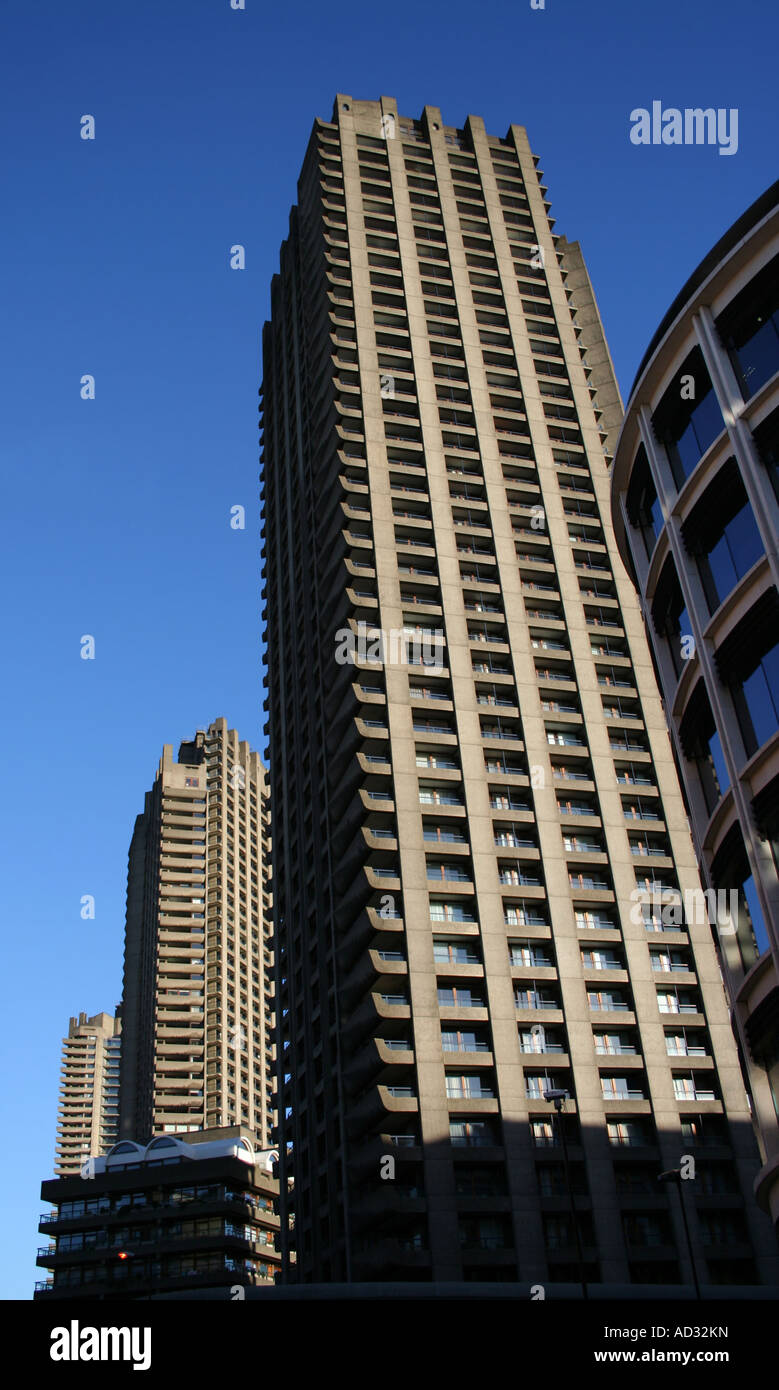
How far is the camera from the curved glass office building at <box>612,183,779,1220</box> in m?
26.9

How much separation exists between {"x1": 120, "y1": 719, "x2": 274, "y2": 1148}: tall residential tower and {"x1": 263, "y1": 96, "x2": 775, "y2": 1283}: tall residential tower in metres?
55.7

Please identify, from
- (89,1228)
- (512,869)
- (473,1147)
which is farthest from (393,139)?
(89,1228)

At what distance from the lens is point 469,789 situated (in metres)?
58.2

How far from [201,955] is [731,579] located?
370 feet

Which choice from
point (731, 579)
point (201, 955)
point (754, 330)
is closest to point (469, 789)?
point (731, 579)

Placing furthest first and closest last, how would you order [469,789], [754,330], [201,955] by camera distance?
[201,955] < [469,789] < [754,330]

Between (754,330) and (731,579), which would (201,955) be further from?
(754,330)

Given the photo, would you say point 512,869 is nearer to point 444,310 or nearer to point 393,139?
point 444,310

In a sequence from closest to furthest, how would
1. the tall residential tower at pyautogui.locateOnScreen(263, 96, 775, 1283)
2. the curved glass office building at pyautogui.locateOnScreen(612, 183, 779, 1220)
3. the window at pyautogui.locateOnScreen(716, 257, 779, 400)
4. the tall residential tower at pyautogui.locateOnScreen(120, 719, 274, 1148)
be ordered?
the curved glass office building at pyautogui.locateOnScreen(612, 183, 779, 1220) < the window at pyautogui.locateOnScreen(716, 257, 779, 400) < the tall residential tower at pyautogui.locateOnScreen(263, 96, 775, 1283) < the tall residential tower at pyautogui.locateOnScreen(120, 719, 274, 1148)

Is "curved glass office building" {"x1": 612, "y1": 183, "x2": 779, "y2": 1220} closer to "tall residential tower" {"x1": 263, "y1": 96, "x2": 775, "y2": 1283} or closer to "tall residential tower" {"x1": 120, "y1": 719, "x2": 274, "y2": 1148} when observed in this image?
"tall residential tower" {"x1": 263, "y1": 96, "x2": 775, "y2": 1283}

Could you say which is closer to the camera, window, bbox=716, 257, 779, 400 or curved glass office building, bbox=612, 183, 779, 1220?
curved glass office building, bbox=612, 183, 779, 1220

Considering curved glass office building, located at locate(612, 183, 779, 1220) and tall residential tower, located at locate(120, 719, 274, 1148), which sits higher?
tall residential tower, located at locate(120, 719, 274, 1148)

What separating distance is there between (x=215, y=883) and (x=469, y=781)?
283ft

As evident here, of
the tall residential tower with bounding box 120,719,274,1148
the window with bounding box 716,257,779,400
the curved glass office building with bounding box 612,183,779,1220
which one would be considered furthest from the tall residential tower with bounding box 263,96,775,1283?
the tall residential tower with bounding box 120,719,274,1148
